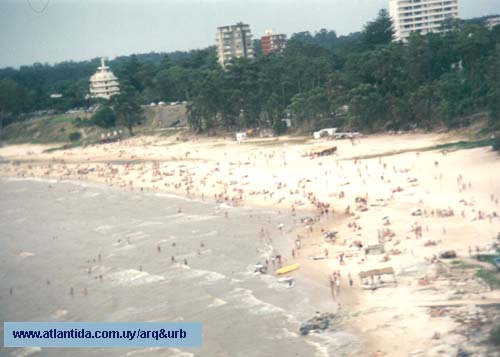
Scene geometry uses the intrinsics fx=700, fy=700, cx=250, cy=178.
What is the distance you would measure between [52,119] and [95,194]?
106 feet

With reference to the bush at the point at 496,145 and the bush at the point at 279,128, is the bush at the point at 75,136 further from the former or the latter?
the bush at the point at 496,145

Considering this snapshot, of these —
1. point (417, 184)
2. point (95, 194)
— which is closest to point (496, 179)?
point (417, 184)

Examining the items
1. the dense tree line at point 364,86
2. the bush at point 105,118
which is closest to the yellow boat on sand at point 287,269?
the dense tree line at point 364,86

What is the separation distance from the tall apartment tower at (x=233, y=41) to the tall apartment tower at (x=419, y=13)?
63.2 feet

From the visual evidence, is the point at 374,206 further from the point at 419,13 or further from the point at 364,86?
the point at 419,13

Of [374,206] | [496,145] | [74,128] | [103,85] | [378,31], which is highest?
[378,31]

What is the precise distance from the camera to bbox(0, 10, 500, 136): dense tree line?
1554 inches

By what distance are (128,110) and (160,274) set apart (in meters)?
41.0

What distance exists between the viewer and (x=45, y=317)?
18.6 meters

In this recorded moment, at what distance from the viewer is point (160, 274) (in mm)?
21484

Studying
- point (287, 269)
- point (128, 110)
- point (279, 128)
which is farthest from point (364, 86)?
point (287, 269)

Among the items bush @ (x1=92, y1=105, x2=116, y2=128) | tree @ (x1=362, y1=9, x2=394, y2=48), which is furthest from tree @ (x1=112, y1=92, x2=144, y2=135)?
tree @ (x1=362, y1=9, x2=394, y2=48)

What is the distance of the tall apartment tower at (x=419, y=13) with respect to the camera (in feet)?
263

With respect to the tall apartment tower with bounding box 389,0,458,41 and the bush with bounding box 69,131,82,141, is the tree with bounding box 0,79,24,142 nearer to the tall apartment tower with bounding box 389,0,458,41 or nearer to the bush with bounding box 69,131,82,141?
the bush with bounding box 69,131,82,141
